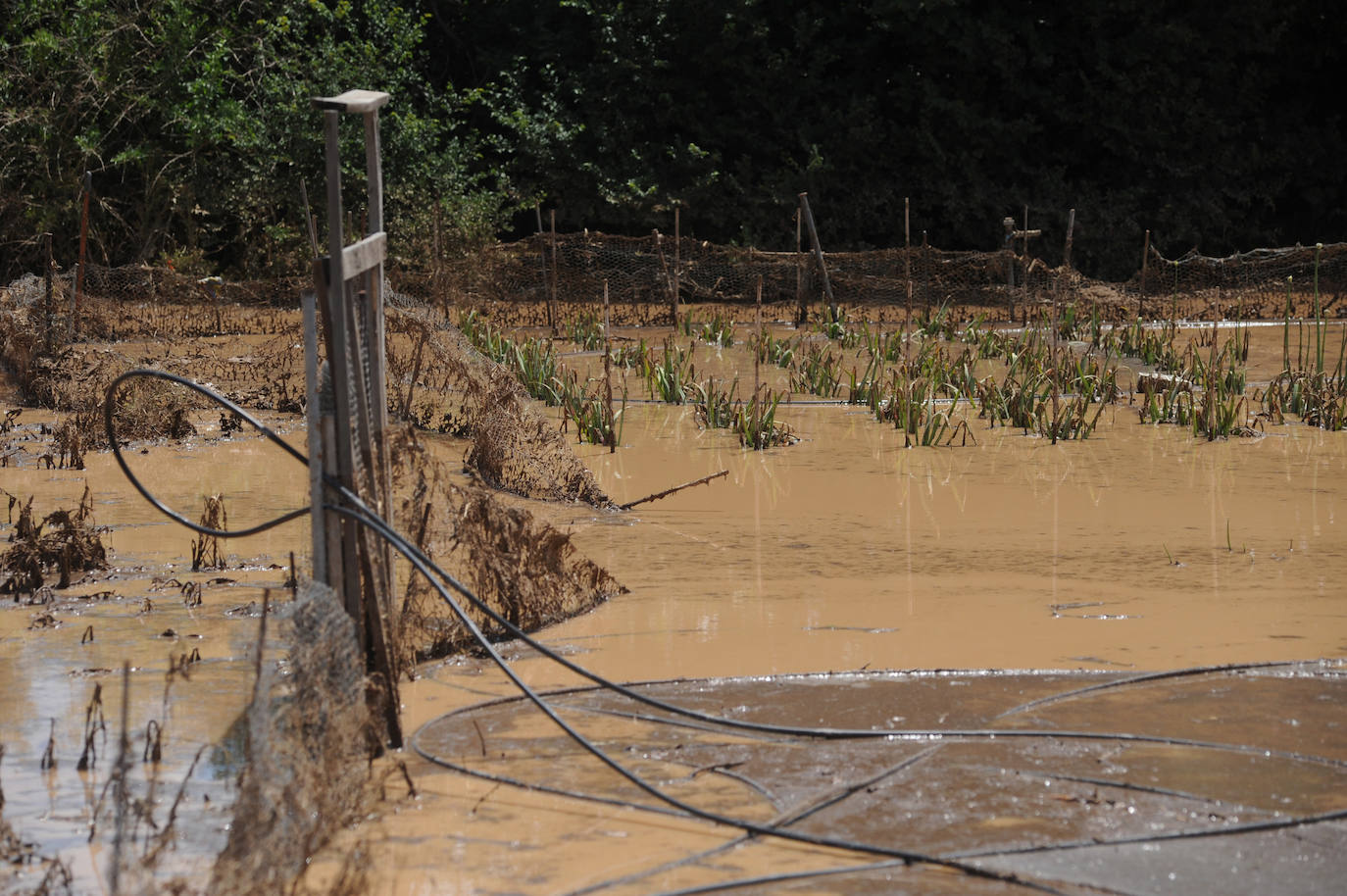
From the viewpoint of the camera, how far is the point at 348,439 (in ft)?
14.0

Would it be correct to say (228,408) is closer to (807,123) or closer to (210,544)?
(210,544)

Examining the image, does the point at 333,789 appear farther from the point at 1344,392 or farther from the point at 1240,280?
the point at 1240,280

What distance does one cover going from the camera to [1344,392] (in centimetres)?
1059

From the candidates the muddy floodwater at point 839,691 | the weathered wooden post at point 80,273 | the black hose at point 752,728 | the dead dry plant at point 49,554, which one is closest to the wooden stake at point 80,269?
the weathered wooden post at point 80,273

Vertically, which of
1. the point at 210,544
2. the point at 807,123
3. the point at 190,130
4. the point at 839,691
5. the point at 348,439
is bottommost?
the point at 839,691

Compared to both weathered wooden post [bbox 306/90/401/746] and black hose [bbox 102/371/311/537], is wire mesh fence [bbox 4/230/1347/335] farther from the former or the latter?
weathered wooden post [bbox 306/90/401/746]

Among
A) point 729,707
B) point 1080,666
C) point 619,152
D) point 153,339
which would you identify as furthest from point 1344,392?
point 619,152

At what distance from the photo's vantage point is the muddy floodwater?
3.64 m

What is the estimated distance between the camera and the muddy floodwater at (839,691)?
3639mm

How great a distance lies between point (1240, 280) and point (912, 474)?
32.6 feet

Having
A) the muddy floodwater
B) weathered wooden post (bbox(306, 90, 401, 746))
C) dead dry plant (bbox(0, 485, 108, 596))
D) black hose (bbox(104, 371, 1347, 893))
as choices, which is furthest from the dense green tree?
black hose (bbox(104, 371, 1347, 893))

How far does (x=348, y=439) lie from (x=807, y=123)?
1789 cm

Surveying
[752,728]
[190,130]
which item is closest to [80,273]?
[190,130]

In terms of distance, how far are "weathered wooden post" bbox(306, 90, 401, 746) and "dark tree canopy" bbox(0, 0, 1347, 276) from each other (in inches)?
588
